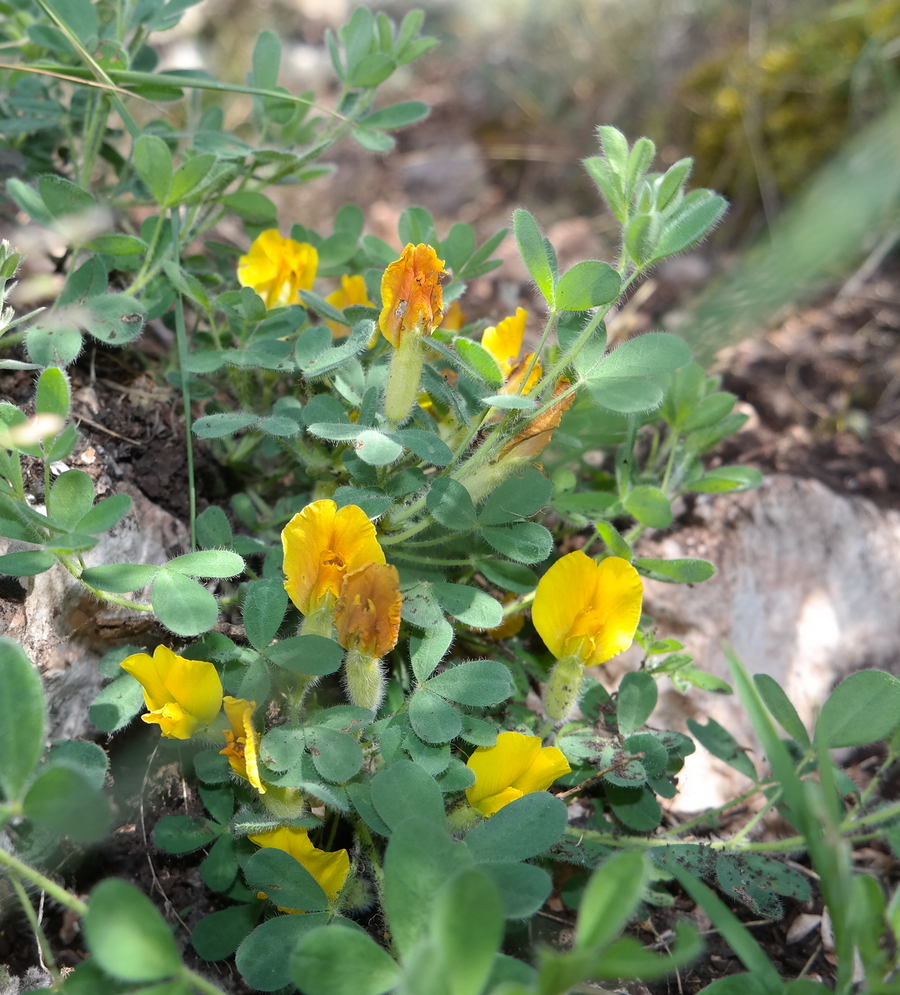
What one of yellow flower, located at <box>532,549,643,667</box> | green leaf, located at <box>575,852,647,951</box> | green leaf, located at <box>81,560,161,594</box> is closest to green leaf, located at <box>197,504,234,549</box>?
green leaf, located at <box>81,560,161,594</box>

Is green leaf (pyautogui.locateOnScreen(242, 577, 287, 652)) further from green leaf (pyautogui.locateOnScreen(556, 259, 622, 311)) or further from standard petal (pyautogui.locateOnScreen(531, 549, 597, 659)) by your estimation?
green leaf (pyautogui.locateOnScreen(556, 259, 622, 311))

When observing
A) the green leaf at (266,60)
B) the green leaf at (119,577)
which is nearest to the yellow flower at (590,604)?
the green leaf at (119,577)

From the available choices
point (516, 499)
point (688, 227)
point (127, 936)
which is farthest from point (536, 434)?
point (127, 936)

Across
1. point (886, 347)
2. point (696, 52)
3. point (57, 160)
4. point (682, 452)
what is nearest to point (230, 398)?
point (57, 160)

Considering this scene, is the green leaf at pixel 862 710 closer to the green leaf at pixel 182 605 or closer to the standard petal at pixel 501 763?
the standard petal at pixel 501 763

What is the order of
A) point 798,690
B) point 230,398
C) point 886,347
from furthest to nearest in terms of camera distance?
1. point 886,347
2. point 798,690
3. point 230,398

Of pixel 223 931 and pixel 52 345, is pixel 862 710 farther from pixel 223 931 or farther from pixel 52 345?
pixel 52 345

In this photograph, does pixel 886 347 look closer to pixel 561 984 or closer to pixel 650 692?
pixel 650 692
